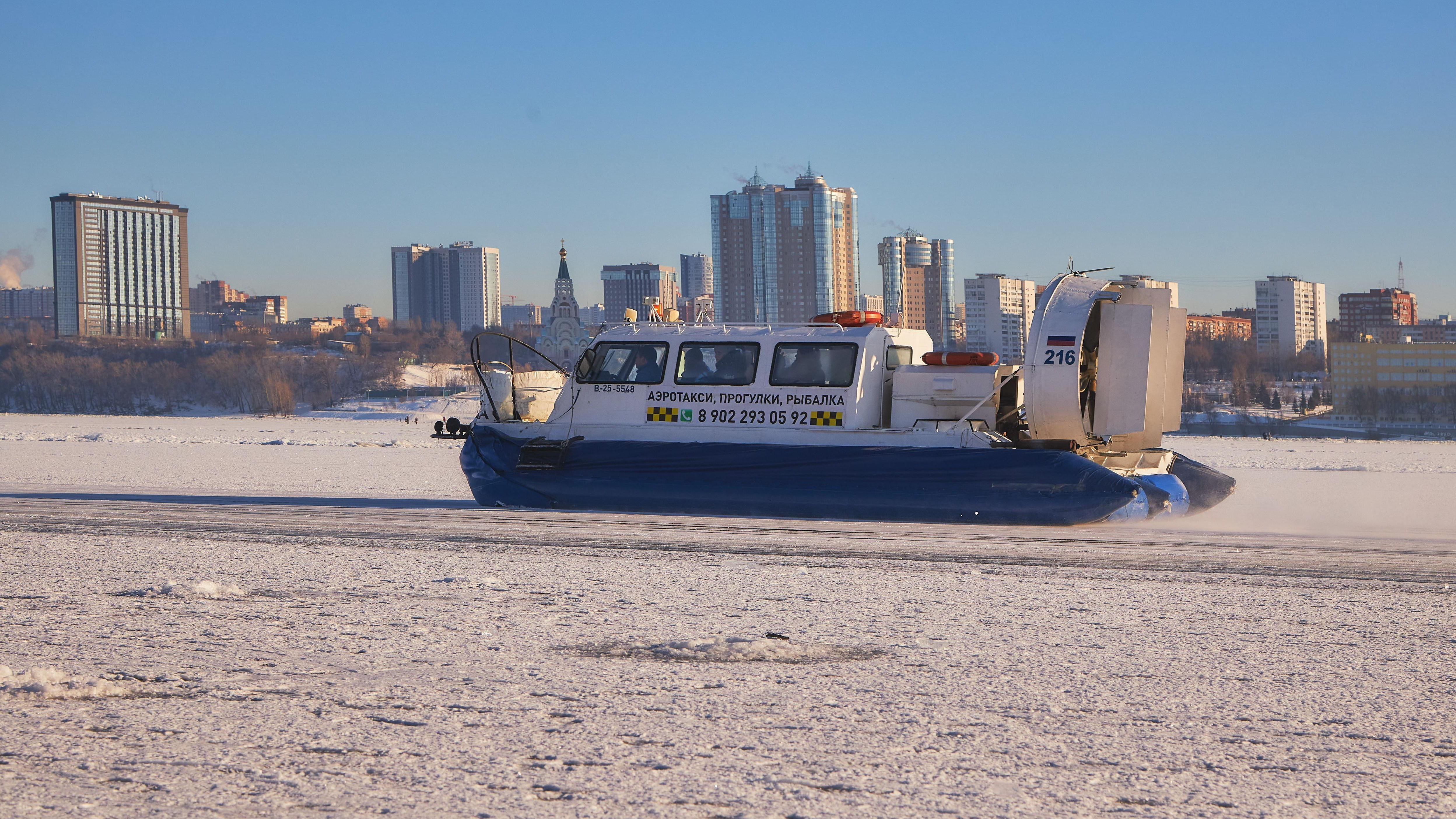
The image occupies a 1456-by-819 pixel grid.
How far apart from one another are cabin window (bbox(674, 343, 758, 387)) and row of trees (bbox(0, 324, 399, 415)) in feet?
267

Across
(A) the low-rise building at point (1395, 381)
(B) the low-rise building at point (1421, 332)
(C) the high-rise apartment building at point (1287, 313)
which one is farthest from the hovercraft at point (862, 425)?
(C) the high-rise apartment building at point (1287, 313)

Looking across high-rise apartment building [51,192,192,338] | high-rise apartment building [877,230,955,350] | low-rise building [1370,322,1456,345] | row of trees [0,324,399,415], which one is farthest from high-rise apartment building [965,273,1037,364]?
high-rise apartment building [51,192,192,338]

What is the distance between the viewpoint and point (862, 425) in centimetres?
1062

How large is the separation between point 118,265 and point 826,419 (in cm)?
19952

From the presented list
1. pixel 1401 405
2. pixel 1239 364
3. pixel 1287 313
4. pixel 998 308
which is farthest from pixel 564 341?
pixel 1287 313

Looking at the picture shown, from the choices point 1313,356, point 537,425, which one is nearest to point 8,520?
point 537,425

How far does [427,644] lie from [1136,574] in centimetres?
418

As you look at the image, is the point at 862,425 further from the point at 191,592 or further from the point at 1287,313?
the point at 1287,313

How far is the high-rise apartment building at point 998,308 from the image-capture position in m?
37.8

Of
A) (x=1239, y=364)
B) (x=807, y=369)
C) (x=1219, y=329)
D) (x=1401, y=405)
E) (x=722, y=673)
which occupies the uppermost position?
(x=1219, y=329)

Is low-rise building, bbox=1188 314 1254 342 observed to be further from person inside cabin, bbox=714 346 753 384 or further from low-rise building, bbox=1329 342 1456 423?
person inside cabin, bbox=714 346 753 384

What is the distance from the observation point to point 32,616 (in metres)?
5.60

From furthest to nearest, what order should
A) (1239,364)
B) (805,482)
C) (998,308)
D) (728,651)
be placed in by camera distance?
1. (1239,364)
2. (998,308)
3. (805,482)
4. (728,651)

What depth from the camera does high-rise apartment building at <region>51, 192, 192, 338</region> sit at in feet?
591
